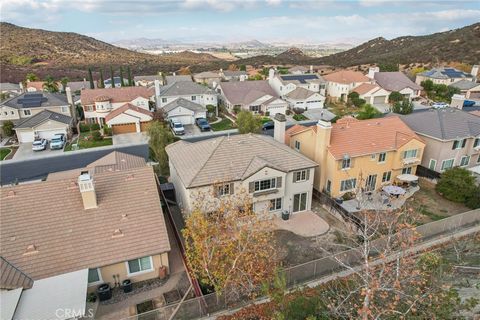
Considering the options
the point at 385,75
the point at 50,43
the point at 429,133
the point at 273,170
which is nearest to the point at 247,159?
the point at 273,170

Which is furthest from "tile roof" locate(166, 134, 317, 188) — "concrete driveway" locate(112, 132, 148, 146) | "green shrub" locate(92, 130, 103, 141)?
"green shrub" locate(92, 130, 103, 141)

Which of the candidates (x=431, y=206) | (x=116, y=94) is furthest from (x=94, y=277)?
(x=116, y=94)

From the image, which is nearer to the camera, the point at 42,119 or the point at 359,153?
the point at 359,153

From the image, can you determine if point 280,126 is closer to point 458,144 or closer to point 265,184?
point 265,184

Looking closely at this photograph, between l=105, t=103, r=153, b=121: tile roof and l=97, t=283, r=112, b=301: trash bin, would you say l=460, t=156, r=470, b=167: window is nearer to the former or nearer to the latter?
l=97, t=283, r=112, b=301: trash bin

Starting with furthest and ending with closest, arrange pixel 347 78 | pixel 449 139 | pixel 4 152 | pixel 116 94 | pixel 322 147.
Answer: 1. pixel 347 78
2. pixel 116 94
3. pixel 4 152
4. pixel 449 139
5. pixel 322 147

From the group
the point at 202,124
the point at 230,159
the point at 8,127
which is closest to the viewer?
the point at 230,159

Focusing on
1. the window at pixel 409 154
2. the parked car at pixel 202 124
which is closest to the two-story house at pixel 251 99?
the parked car at pixel 202 124

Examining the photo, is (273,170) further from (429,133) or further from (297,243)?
(429,133)

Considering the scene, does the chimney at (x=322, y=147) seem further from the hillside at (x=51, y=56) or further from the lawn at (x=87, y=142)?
the hillside at (x=51, y=56)
